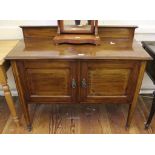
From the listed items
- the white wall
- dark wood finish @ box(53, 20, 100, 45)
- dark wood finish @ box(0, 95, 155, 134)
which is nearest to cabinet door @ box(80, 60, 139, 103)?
dark wood finish @ box(53, 20, 100, 45)

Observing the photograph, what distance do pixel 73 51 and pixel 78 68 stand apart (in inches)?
4.4

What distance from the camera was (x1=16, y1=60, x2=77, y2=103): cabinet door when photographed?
107 centimetres

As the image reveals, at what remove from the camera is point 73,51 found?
1089 mm

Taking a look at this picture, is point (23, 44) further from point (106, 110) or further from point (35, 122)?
point (106, 110)

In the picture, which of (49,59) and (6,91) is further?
(6,91)

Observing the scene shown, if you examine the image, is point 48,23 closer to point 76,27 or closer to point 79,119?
point 76,27

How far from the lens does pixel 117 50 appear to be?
43.8 inches

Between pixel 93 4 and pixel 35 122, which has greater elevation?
pixel 93 4

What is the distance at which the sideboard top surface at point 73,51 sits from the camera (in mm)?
1027

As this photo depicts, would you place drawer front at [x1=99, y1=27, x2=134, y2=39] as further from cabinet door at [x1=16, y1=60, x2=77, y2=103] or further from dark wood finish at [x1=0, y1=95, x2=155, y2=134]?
dark wood finish at [x1=0, y1=95, x2=155, y2=134]

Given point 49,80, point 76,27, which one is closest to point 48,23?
point 76,27

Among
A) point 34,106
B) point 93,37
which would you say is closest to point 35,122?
point 34,106
